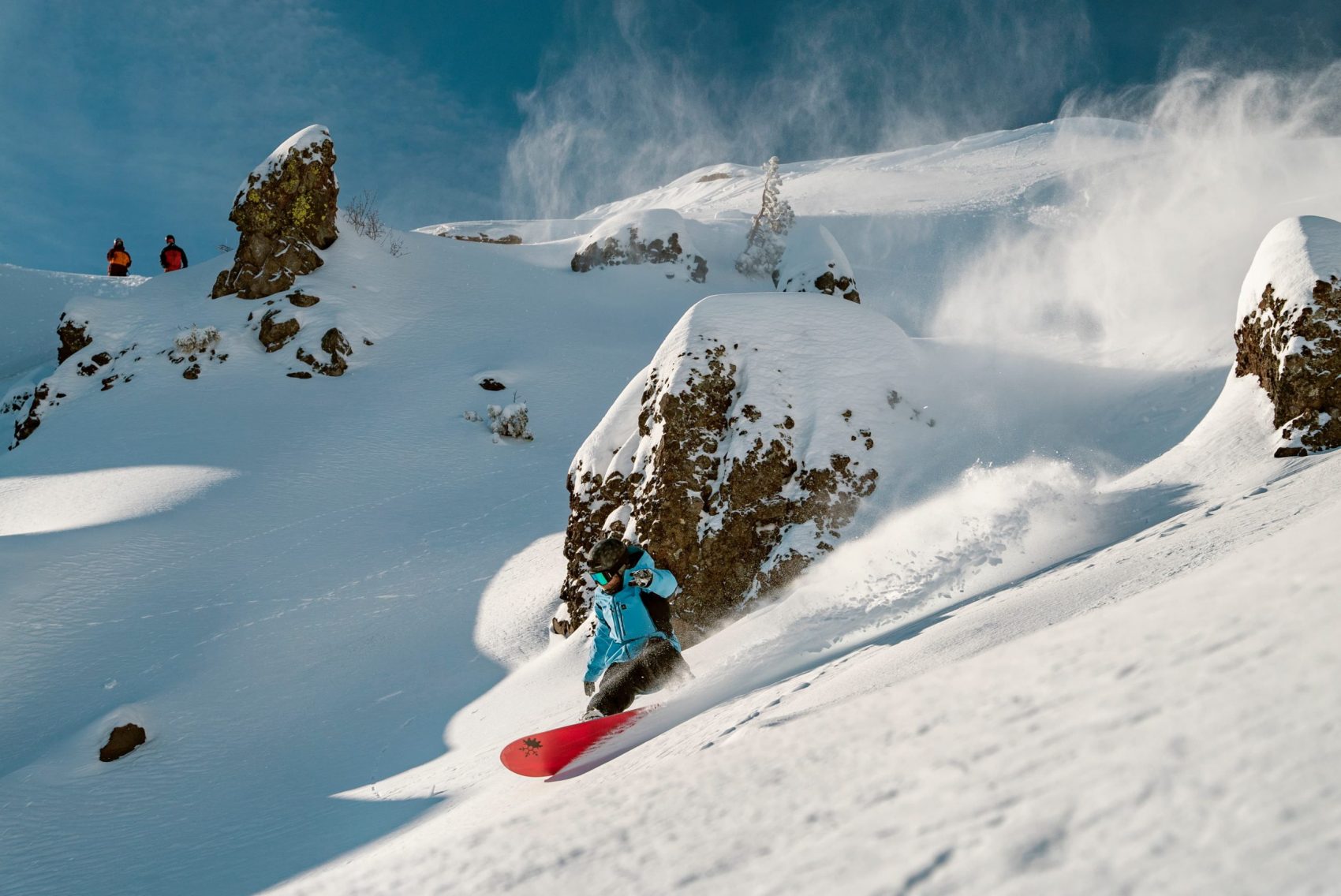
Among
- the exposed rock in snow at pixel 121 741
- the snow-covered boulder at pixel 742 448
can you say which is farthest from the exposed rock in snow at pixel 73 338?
the snow-covered boulder at pixel 742 448

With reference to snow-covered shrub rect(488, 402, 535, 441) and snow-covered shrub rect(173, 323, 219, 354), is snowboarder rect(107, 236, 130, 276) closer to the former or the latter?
snow-covered shrub rect(173, 323, 219, 354)

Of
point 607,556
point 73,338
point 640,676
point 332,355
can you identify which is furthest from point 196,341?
Result: point 640,676

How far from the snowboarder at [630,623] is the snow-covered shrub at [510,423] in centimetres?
1203

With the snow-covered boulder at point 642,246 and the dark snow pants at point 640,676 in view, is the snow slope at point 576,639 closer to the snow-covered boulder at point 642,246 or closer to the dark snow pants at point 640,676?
the dark snow pants at point 640,676

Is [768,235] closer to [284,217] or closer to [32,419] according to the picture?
[284,217]

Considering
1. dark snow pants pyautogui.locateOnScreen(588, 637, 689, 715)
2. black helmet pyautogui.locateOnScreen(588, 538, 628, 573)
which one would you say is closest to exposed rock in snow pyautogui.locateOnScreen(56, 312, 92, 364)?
black helmet pyautogui.locateOnScreen(588, 538, 628, 573)

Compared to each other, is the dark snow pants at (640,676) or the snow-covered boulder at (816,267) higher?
the snow-covered boulder at (816,267)

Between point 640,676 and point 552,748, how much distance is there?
116 cm

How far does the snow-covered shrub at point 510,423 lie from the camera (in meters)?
18.2

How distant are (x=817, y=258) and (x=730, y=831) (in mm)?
20185

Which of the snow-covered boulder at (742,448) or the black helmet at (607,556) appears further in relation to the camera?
the snow-covered boulder at (742,448)

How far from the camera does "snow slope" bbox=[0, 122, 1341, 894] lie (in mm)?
1844

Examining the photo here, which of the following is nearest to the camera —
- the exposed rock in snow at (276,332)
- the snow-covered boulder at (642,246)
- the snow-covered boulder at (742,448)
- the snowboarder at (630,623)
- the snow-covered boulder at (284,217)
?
the snowboarder at (630,623)

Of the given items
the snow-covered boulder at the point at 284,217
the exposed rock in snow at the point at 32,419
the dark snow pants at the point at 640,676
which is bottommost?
the dark snow pants at the point at 640,676
